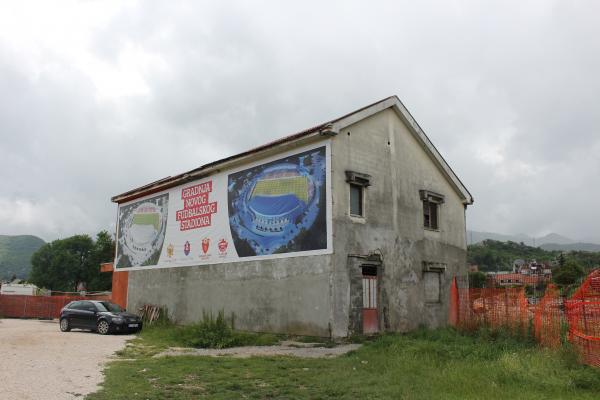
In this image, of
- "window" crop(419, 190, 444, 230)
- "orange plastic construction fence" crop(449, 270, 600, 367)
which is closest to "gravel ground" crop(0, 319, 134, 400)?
"orange plastic construction fence" crop(449, 270, 600, 367)

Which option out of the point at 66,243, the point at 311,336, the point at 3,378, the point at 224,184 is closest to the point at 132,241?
the point at 224,184

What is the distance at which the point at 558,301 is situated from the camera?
13.8 meters

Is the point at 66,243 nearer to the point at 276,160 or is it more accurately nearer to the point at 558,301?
the point at 276,160

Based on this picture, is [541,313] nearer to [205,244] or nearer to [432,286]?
[432,286]

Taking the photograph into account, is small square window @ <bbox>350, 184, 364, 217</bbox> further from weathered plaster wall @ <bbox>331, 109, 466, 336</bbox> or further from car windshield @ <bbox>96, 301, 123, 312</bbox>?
car windshield @ <bbox>96, 301, 123, 312</bbox>

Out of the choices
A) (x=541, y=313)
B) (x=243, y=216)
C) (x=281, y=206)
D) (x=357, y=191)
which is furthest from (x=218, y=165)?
(x=541, y=313)

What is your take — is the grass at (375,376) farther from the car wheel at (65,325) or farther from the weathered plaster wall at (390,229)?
the car wheel at (65,325)

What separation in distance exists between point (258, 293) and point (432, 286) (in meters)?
7.35

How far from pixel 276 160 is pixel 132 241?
41.1 ft

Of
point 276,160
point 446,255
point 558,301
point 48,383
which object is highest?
point 276,160

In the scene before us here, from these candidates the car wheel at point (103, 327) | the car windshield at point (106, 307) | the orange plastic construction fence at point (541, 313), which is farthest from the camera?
the car windshield at point (106, 307)

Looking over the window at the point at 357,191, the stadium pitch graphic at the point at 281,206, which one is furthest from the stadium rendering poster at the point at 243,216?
the window at the point at 357,191

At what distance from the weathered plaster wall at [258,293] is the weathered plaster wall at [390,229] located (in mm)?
769

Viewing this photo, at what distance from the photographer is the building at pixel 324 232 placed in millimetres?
16656
